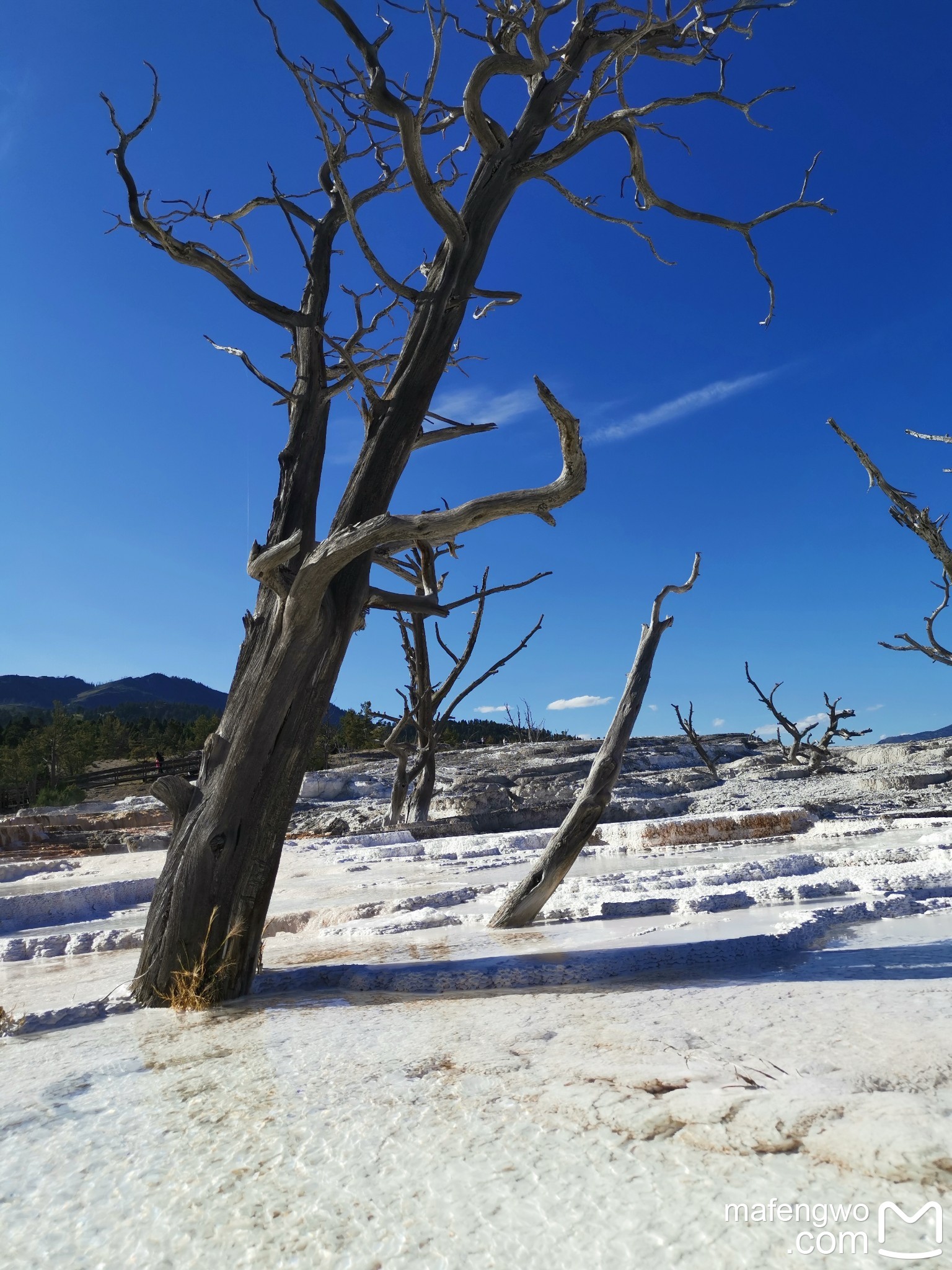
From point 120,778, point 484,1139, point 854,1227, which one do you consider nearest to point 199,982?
point 484,1139

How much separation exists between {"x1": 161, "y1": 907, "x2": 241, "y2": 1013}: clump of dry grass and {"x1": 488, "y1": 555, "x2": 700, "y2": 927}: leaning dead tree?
6.05ft

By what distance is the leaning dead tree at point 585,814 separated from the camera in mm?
4809

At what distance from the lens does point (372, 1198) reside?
1.54m

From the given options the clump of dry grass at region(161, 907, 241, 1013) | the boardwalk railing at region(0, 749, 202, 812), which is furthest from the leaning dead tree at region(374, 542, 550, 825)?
the boardwalk railing at region(0, 749, 202, 812)

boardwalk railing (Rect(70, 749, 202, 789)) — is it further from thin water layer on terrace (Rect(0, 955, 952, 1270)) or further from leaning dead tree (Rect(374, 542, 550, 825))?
thin water layer on terrace (Rect(0, 955, 952, 1270))

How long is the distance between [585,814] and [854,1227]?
3606 mm

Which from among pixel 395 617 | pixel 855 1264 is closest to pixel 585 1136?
pixel 855 1264

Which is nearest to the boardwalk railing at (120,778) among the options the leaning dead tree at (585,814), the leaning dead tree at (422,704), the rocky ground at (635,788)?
the rocky ground at (635,788)

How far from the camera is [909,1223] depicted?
1.31 meters

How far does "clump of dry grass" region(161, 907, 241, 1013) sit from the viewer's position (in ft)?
11.3

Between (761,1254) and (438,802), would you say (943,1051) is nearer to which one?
(761,1254)

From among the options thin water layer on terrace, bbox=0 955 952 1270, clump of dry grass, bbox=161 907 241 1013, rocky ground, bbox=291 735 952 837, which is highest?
rocky ground, bbox=291 735 952 837

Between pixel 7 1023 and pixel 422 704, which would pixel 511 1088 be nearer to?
pixel 7 1023

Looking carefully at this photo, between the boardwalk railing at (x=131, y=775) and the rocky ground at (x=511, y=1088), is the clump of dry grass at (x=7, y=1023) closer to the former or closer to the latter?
the rocky ground at (x=511, y=1088)
